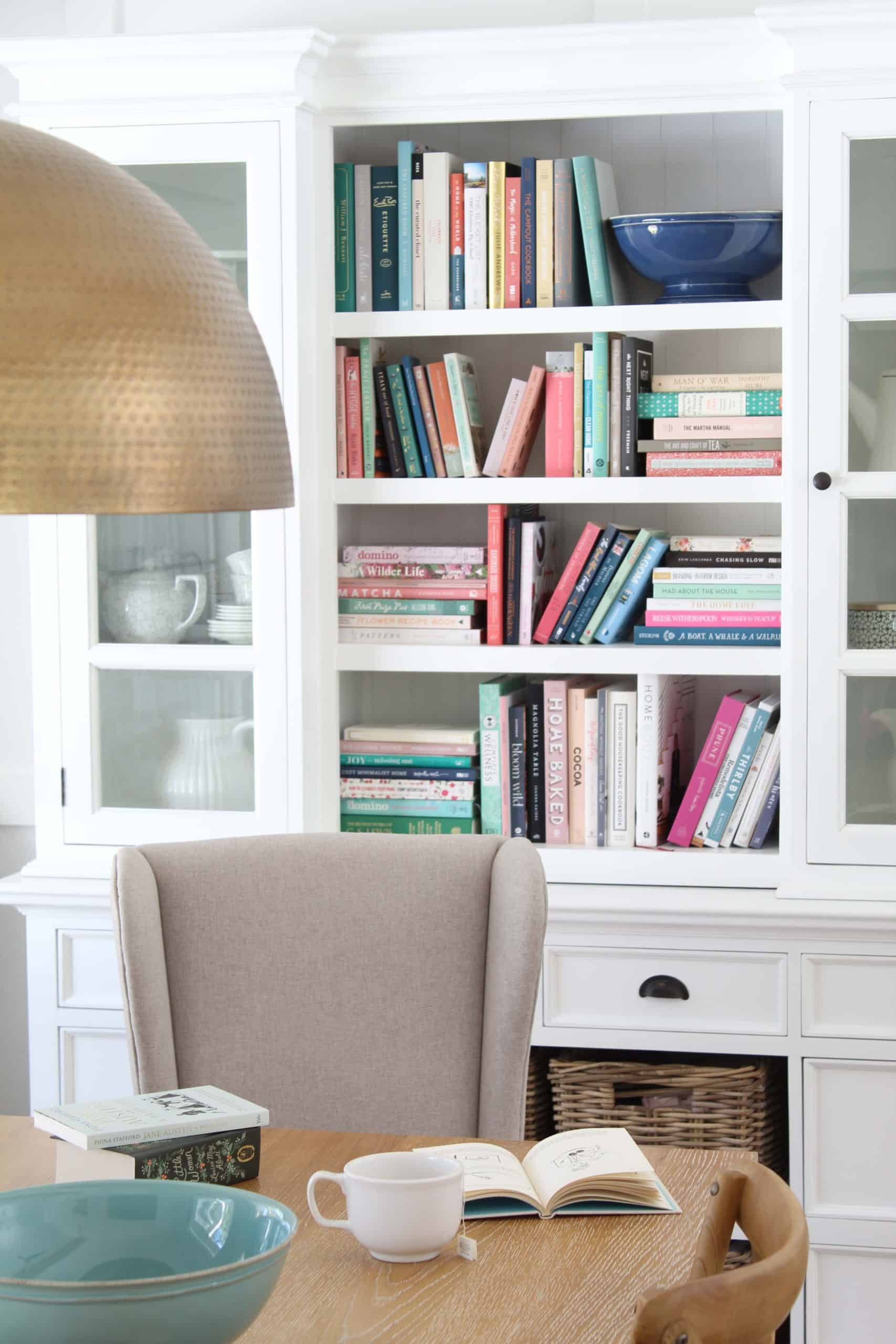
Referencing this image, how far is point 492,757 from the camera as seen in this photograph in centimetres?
262

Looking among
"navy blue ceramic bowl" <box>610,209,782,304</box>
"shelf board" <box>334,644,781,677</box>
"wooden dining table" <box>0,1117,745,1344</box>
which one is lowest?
"wooden dining table" <box>0,1117,745,1344</box>

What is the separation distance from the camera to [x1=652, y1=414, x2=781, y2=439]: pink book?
2.45 m

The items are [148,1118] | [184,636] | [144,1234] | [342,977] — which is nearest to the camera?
[144,1234]

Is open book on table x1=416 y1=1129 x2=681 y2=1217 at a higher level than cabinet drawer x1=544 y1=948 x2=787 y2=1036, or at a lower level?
higher

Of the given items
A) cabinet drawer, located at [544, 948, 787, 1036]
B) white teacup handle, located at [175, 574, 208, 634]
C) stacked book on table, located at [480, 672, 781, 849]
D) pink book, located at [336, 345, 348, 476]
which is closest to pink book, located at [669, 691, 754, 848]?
stacked book on table, located at [480, 672, 781, 849]

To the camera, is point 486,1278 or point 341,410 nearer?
point 486,1278

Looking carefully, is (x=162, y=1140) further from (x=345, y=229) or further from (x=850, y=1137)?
(x=345, y=229)

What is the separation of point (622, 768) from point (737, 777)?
0.20 meters

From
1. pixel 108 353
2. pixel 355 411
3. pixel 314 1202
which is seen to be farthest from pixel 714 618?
pixel 108 353

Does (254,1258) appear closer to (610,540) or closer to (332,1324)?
(332,1324)

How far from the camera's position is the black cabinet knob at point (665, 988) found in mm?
2354

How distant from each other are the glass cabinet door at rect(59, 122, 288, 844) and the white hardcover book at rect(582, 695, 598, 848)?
0.53 metres

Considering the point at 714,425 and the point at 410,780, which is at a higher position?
the point at 714,425

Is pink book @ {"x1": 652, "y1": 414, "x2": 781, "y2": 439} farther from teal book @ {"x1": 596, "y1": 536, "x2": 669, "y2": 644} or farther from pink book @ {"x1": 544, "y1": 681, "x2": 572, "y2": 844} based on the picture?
pink book @ {"x1": 544, "y1": 681, "x2": 572, "y2": 844}
